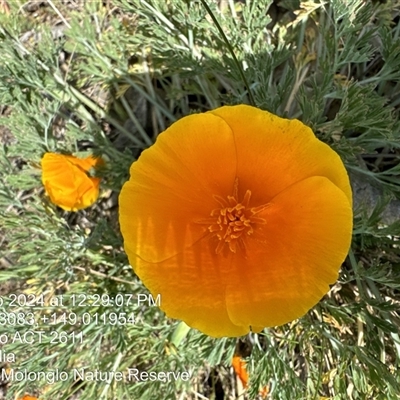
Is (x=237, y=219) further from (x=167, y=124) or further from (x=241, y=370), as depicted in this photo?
(x=167, y=124)

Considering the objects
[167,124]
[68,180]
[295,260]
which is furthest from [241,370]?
[167,124]

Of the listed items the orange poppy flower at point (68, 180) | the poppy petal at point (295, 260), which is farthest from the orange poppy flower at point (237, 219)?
the orange poppy flower at point (68, 180)

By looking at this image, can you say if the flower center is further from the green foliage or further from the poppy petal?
the green foliage

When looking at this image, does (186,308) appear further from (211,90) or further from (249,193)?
(211,90)

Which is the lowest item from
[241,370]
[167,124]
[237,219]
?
[241,370]

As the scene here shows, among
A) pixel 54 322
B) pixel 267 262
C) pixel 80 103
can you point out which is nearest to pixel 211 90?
pixel 80 103

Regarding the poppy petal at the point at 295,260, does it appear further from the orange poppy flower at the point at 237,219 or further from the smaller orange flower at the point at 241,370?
the smaller orange flower at the point at 241,370

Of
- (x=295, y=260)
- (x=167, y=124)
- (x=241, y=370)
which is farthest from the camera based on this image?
(x=167, y=124)

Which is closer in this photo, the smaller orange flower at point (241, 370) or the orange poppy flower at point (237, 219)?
the orange poppy flower at point (237, 219)
